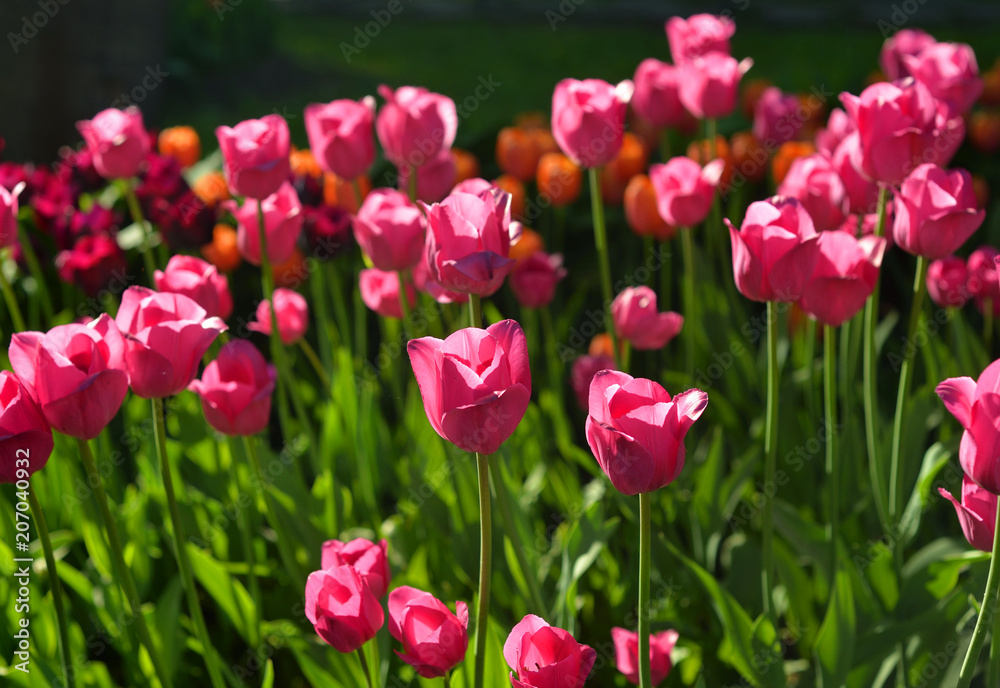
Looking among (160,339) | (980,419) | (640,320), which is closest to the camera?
(980,419)

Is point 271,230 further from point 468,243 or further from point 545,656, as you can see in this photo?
point 545,656

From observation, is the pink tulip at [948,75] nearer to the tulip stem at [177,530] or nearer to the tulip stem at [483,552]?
the tulip stem at [483,552]

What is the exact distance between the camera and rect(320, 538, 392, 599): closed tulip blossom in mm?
1064

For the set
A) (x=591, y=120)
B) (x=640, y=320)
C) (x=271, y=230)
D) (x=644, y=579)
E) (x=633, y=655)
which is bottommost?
(x=633, y=655)

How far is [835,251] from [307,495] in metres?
1.03

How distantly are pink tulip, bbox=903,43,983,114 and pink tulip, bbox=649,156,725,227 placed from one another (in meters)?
0.38

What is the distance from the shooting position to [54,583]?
3.81ft

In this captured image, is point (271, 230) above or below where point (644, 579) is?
above

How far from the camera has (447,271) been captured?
110cm

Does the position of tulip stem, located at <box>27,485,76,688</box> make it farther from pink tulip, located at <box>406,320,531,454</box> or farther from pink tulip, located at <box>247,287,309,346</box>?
pink tulip, located at <box>247,287,309,346</box>

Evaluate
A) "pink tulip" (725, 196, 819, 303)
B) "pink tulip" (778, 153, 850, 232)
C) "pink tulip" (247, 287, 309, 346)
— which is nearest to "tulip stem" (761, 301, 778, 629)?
"pink tulip" (725, 196, 819, 303)

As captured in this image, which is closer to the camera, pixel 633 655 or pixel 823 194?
pixel 633 655

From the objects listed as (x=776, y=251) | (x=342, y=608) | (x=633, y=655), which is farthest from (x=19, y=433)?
(x=776, y=251)

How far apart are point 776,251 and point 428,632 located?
0.59m
